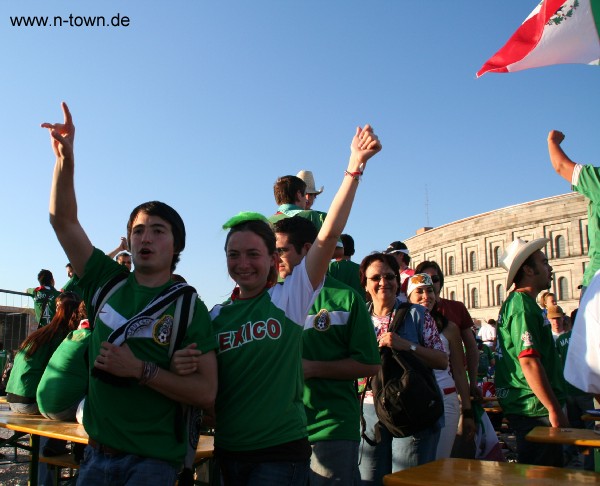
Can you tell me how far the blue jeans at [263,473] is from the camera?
99.2 inches

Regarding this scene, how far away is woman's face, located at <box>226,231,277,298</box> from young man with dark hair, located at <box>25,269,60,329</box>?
28.9ft

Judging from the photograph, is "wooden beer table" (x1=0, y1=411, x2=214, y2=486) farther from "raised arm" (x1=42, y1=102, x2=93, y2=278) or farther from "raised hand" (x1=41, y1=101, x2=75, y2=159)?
"raised hand" (x1=41, y1=101, x2=75, y2=159)

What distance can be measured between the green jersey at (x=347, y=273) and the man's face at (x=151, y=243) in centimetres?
219

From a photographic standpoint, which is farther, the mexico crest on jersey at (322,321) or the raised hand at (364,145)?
the mexico crest on jersey at (322,321)

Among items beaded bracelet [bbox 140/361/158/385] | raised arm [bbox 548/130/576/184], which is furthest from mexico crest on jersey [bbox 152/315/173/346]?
raised arm [bbox 548/130/576/184]

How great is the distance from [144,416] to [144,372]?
0.71 ft

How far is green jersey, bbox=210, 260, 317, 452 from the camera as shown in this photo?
2.58 metres

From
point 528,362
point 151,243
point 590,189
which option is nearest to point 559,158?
point 590,189

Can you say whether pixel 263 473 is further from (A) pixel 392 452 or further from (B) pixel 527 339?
(B) pixel 527 339

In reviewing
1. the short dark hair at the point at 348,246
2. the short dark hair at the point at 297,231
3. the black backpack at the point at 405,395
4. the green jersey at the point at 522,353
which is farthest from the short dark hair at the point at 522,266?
the short dark hair at the point at 348,246

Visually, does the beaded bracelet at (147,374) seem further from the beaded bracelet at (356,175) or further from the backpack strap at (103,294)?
the beaded bracelet at (356,175)

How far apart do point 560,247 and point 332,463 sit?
68.2 metres

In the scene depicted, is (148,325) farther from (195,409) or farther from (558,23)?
(558,23)

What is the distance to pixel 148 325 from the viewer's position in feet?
8.36
